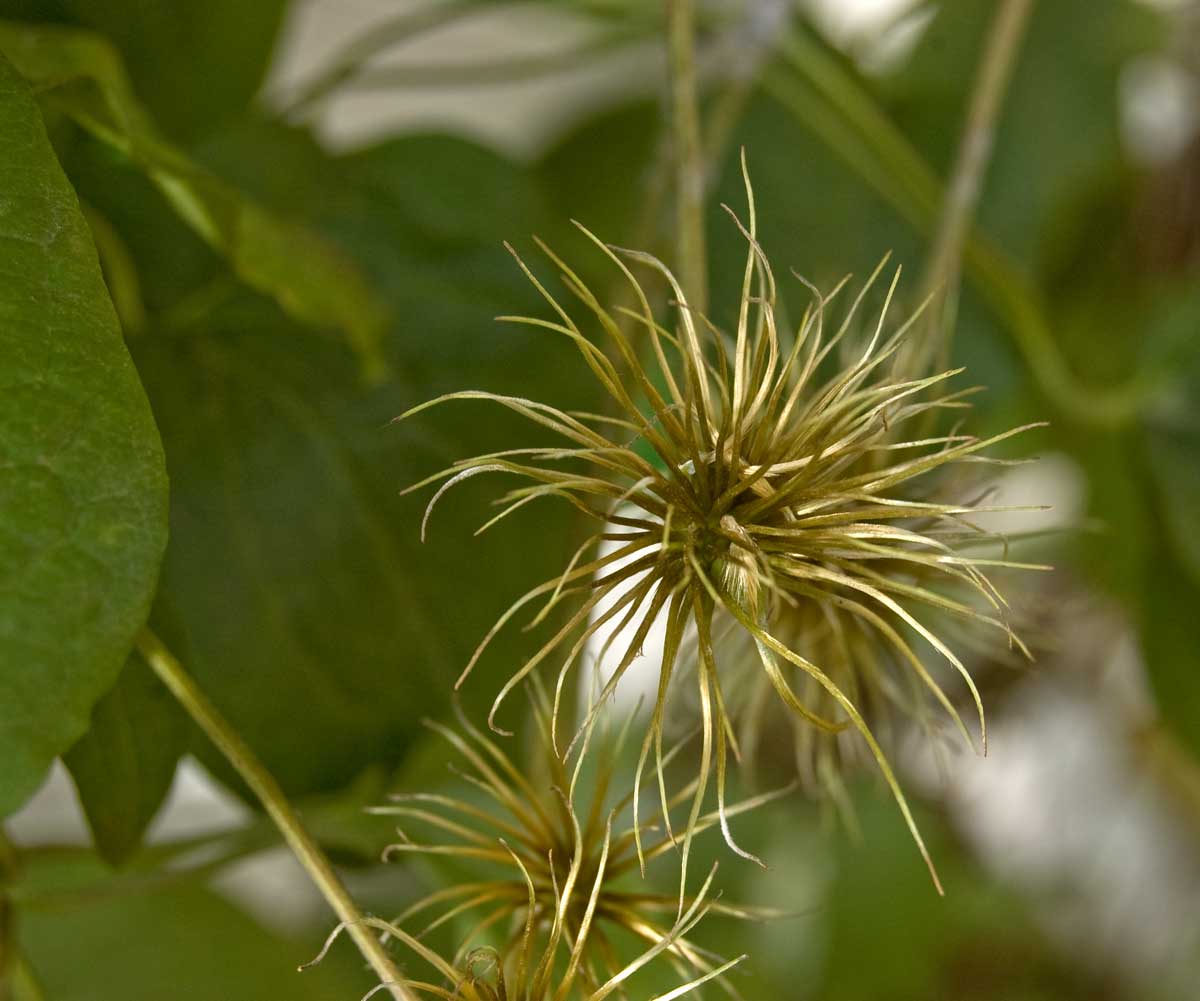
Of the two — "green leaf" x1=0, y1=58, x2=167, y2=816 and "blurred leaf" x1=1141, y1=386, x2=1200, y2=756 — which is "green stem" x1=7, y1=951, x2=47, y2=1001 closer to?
"green leaf" x1=0, y1=58, x2=167, y2=816

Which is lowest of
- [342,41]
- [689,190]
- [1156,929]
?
[1156,929]

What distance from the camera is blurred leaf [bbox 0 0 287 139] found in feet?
1.02

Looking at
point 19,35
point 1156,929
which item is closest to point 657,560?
point 19,35

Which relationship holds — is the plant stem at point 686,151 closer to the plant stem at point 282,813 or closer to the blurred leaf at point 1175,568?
the plant stem at point 282,813

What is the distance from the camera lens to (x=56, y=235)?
168mm

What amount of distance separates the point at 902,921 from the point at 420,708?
1.53 feet

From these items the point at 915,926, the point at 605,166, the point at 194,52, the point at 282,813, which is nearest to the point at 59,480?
the point at 282,813

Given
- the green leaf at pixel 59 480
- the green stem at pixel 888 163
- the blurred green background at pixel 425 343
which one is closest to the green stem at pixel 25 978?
the blurred green background at pixel 425 343

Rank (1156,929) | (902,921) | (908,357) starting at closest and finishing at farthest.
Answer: (908,357)
(902,921)
(1156,929)

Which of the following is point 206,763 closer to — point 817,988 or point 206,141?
point 206,141

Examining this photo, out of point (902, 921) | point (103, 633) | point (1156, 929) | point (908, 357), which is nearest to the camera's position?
point (103, 633)

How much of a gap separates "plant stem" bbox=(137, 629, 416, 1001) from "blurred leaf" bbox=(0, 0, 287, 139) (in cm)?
19

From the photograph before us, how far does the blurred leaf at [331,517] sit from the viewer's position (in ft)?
0.85

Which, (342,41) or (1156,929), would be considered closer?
(342,41)
